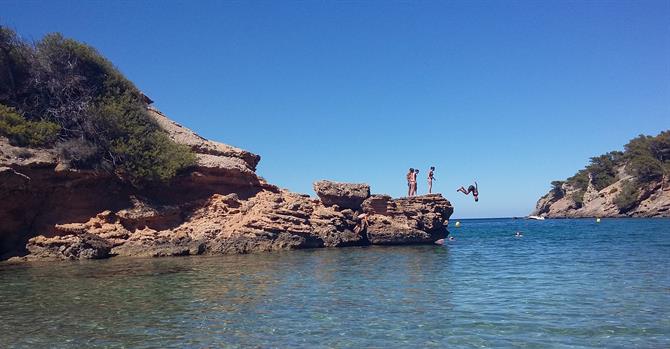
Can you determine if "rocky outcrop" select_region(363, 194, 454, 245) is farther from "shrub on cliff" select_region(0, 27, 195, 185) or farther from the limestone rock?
the limestone rock

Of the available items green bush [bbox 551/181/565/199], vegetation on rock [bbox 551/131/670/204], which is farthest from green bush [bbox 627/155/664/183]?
green bush [bbox 551/181/565/199]

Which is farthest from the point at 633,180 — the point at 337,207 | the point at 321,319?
the point at 321,319

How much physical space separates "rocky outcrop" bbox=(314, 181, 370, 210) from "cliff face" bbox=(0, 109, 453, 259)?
59mm

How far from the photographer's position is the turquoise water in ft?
26.7

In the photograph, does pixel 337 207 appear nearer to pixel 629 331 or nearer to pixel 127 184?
pixel 127 184

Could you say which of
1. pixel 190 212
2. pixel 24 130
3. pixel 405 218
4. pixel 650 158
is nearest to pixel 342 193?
pixel 405 218

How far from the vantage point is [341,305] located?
35.5 ft

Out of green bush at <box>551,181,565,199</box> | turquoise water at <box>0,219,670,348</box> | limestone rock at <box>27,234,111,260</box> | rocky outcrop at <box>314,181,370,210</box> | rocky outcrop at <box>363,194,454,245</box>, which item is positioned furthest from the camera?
green bush at <box>551,181,565,199</box>

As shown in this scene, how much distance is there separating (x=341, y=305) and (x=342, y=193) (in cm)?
1746

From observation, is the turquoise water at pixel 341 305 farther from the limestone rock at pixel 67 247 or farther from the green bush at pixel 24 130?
the green bush at pixel 24 130

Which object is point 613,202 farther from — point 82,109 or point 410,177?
point 82,109

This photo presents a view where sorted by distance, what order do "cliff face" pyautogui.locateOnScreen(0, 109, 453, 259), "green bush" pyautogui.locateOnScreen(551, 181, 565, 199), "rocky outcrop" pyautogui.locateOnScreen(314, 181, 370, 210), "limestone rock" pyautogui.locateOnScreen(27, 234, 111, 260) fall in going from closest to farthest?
1. "limestone rock" pyautogui.locateOnScreen(27, 234, 111, 260)
2. "cliff face" pyautogui.locateOnScreen(0, 109, 453, 259)
3. "rocky outcrop" pyautogui.locateOnScreen(314, 181, 370, 210)
4. "green bush" pyautogui.locateOnScreen(551, 181, 565, 199)

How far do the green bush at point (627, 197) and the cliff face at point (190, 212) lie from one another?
5293 centimetres

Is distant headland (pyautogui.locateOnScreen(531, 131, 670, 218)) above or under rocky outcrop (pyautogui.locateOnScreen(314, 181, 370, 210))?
above
